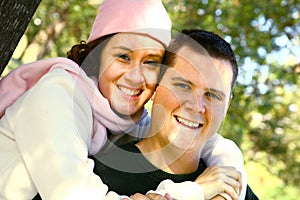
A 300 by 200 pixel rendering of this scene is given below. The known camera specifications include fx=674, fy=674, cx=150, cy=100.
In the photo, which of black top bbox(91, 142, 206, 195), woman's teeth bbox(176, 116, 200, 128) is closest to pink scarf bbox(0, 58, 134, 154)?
black top bbox(91, 142, 206, 195)

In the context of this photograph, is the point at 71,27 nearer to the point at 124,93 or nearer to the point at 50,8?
the point at 50,8

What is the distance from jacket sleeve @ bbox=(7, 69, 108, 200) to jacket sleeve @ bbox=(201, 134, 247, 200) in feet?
1.92

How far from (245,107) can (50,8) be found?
2165 millimetres

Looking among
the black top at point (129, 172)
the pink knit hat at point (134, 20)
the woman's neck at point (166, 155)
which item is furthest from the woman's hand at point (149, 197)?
the pink knit hat at point (134, 20)

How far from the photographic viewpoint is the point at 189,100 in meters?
2.05

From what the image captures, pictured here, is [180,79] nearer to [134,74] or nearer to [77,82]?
[134,74]

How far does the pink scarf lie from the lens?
1.94m

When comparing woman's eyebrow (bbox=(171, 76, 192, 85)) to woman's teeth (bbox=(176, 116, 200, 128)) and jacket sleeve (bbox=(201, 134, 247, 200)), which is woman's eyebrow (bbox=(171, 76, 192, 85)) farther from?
jacket sleeve (bbox=(201, 134, 247, 200))

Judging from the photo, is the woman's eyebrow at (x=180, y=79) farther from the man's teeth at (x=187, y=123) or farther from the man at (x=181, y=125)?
the man's teeth at (x=187, y=123)

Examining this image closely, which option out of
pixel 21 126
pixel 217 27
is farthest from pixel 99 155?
pixel 217 27

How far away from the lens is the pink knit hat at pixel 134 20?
2.12m

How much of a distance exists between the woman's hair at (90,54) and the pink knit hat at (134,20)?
0.02 metres

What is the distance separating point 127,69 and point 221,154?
463 millimetres

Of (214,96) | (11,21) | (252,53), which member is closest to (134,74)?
(214,96)
